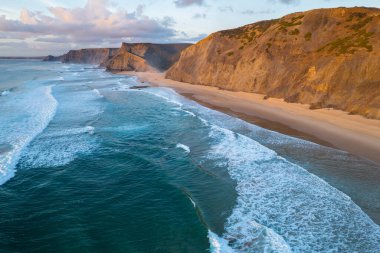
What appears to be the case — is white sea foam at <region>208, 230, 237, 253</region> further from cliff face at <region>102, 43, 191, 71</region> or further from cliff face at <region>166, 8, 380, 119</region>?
cliff face at <region>102, 43, 191, 71</region>

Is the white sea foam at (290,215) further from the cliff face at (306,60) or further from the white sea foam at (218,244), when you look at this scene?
the cliff face at (306,60)

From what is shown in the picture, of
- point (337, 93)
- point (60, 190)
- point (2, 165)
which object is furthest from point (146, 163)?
point (337, 93)

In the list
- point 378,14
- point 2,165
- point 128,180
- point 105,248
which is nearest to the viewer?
point 105,248

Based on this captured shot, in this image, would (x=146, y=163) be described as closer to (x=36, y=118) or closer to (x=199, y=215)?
(x=199, y=215)

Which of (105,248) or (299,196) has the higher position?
(299,196)

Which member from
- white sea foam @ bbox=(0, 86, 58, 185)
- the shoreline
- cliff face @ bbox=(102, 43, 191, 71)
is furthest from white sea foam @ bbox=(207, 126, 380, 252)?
cliff face @ bbox=(102, 43, 191, 71)

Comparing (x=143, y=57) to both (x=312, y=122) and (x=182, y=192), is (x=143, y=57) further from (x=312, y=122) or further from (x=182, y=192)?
(x=182, y=192)
